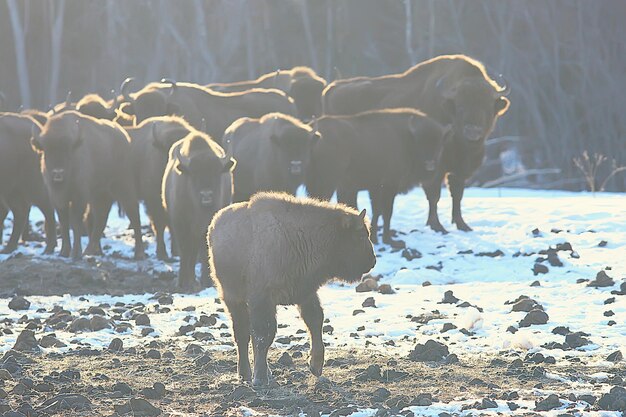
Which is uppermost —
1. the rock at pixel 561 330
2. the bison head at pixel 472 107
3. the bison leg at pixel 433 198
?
the bison head at pixel 472 107

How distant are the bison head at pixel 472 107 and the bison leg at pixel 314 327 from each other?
888 centimetres

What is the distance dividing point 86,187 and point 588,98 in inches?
797

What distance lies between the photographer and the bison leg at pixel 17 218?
1669 centimetres

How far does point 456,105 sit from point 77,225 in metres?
5.81

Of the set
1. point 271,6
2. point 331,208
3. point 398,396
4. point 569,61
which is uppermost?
point 271,6

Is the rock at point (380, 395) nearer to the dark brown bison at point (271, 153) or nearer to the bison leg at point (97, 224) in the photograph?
the dark brown bison at point (271, 153)

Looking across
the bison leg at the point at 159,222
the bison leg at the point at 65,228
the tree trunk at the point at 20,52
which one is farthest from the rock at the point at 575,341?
the tree trunk at the point at 20,52

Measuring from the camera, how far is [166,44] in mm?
38656

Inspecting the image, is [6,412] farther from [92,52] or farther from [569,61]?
[92,52]

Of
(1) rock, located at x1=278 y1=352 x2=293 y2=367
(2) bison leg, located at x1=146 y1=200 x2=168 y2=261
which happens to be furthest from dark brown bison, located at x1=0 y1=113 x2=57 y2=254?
(1) rock, located at x1=278 y1=352 x2=293 y2=367

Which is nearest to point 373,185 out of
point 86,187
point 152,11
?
point 86,187

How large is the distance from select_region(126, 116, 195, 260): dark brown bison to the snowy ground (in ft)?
1.88

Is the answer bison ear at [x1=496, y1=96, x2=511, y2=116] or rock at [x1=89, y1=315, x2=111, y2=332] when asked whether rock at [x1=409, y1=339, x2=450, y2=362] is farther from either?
bison ear at [x1=496, y1=96, x2=511, y2=116]

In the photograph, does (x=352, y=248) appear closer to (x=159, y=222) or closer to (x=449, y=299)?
(x=449, y=299)
